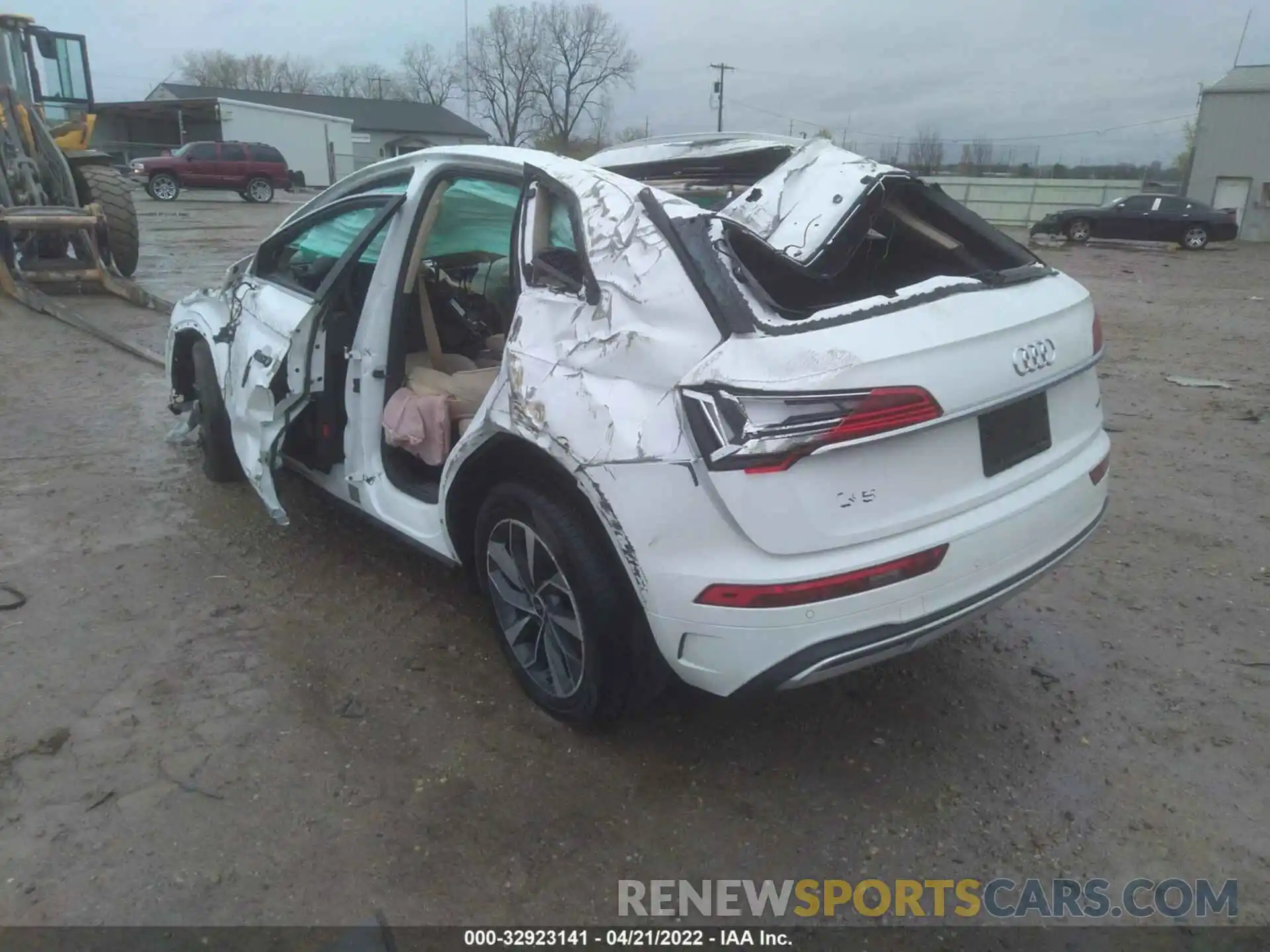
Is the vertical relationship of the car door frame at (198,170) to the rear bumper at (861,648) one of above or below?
above

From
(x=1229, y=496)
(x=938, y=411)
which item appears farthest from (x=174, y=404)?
(x=1229, y=496)

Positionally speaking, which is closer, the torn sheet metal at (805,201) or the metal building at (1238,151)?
the torn sheet metal at (805,201)

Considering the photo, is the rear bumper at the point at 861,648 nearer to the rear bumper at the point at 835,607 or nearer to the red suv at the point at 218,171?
the rear bumper at the point at 835,607

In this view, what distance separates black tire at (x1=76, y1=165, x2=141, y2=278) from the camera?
1124 cm

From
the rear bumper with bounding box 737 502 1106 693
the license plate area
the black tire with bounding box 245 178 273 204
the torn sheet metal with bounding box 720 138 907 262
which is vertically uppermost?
the torn sheet metal with bounding box 720 138 907 262

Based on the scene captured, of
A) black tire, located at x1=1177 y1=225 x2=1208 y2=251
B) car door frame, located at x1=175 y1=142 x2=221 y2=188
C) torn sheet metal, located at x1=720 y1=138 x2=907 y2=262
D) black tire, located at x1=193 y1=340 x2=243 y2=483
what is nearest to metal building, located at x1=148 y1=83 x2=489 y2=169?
car door frame, located at x1=175 y1=142 x2=221 y2=188

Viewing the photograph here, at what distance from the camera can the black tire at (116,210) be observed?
11.2 m

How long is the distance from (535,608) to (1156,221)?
26.8m

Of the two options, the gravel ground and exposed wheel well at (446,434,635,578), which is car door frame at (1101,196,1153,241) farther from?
exposed wheel well at (446,434,635,578)

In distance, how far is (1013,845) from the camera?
8.30ft

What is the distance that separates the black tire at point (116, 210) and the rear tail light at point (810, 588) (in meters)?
11.2

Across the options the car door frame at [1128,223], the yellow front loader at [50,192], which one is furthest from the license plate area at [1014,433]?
the car door frame at [1128,223]

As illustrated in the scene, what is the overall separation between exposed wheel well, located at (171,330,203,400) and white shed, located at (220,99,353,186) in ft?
131

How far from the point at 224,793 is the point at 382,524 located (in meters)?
1.18
